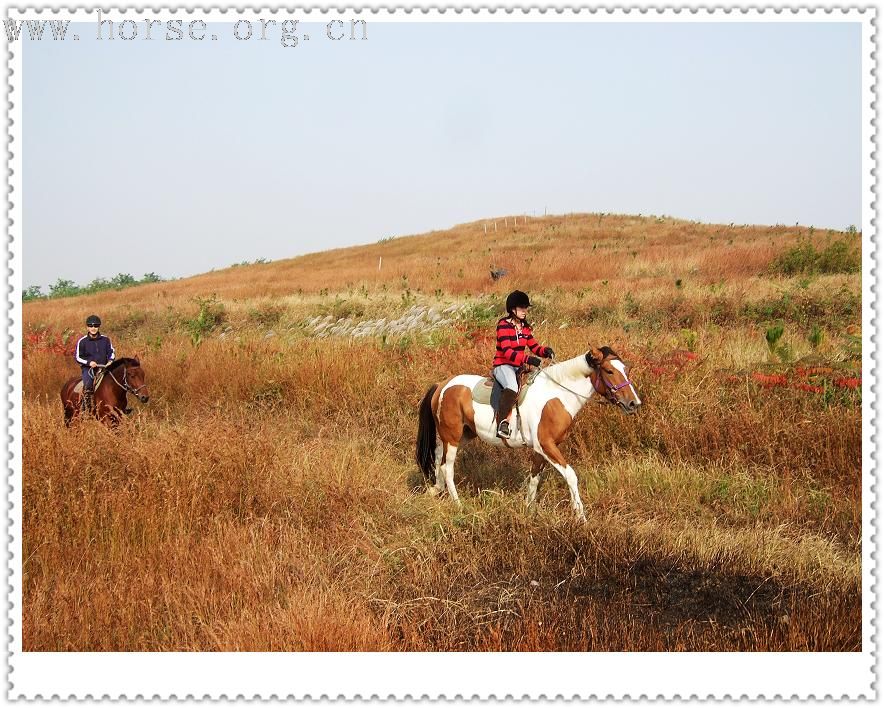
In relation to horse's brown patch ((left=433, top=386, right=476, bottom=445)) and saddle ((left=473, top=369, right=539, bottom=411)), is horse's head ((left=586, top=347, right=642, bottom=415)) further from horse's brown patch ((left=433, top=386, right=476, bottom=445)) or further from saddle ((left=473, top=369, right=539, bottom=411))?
horse's brown patch ((left=433, top=386, right=476, bottom=445))

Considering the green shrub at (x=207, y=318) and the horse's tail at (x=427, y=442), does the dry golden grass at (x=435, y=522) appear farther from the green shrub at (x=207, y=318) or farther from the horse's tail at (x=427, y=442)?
the green shrub at (x=207, y=318)

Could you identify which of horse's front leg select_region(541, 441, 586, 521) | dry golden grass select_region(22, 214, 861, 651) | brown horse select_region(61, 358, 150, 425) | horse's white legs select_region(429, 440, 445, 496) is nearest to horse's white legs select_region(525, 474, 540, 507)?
dry golden grass select_region(22, 214, 861, 651)

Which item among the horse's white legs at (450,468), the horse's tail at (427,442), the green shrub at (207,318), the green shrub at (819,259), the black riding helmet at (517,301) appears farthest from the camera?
the green shrub at (207,318)

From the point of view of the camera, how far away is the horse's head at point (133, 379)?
31.0ft

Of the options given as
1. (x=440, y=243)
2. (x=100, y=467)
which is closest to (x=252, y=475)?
(x=100, y=467)

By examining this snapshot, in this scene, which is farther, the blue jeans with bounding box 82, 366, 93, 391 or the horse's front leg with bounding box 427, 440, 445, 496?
the blue jeans with bounding box 82, 366, 93, 391

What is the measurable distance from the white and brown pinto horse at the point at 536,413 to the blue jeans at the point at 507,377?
22 cm

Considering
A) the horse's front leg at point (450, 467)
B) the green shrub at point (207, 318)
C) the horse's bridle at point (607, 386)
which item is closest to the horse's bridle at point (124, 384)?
the horse's front leg at point (450, 467)

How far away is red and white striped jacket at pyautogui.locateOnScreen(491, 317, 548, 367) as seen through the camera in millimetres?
6340

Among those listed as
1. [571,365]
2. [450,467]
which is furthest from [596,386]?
[450,467]

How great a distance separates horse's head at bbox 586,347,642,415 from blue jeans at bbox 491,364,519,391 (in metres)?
0.72

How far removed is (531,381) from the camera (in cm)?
648

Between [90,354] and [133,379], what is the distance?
0.67 meters

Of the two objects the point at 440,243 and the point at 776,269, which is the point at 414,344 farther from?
the point at 440,243
